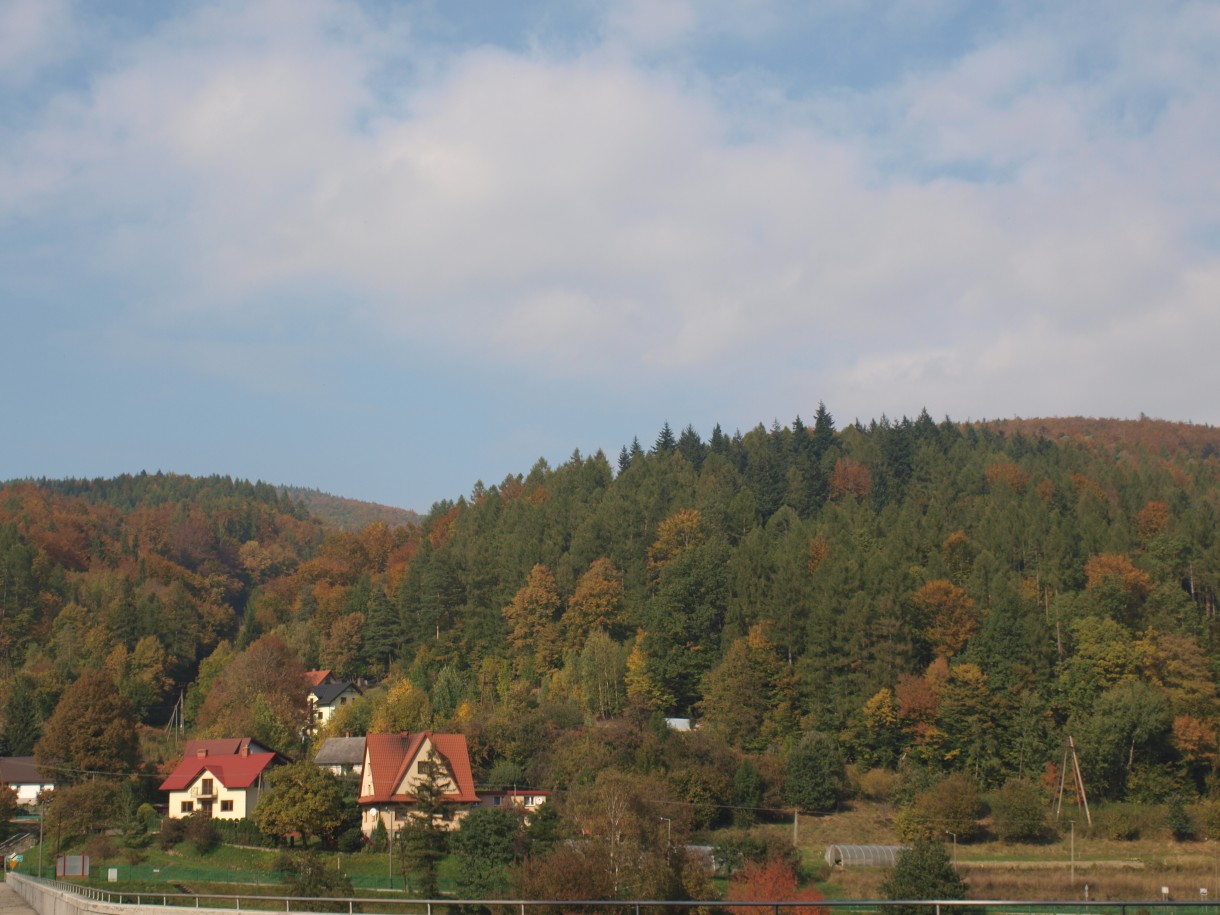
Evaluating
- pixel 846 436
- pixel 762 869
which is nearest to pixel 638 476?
pixel 846 436

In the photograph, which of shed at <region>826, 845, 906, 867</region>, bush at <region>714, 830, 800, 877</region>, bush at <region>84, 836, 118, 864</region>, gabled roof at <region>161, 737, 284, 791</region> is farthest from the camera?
gabled roof at <region>161, 737, 284, 791</region>

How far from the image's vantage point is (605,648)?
84.5 metres

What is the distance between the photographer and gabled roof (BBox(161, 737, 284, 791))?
6650cm

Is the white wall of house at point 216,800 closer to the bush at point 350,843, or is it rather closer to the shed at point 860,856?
the bush at point 350,843

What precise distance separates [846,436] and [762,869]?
95.0m

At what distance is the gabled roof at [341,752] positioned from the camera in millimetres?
71938

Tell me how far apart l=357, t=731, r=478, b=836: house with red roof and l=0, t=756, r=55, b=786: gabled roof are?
2248 centimetres

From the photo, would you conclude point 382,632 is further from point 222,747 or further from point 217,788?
point 217,788

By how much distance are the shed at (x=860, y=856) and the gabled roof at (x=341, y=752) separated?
2836 cm

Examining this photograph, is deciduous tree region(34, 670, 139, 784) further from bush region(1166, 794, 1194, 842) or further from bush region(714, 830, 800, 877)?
bush region(1166, 794, 1194, 842)

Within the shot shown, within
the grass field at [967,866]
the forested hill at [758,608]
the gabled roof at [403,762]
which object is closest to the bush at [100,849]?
the grass field at [967,866]

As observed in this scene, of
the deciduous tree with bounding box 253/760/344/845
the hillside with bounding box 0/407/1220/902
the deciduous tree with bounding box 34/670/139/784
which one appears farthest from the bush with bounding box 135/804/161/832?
the hillside with bounding box 0/407/1220/902

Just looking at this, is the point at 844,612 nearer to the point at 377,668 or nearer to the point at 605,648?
the point at 605,648

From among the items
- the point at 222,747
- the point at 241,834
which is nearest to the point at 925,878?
the point at 241,834
